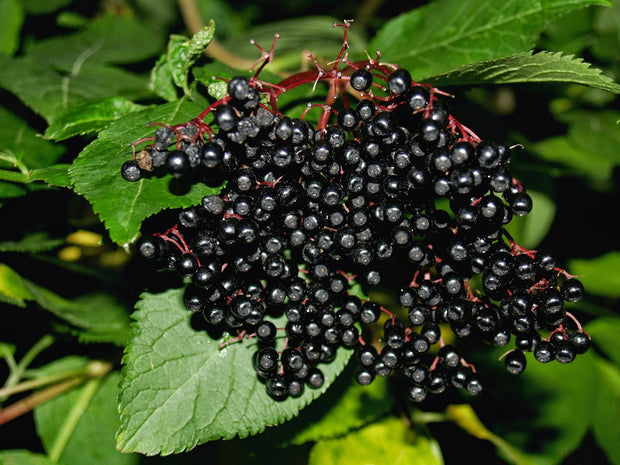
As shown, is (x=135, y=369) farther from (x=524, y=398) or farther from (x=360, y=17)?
(x=360, y=17)

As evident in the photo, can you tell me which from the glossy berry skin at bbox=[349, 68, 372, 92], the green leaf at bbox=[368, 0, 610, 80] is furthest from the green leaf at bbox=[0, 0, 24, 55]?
the glossy berry skin at bbox=[349, 68, 372, 92]

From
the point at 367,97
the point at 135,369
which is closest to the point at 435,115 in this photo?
the point at 367,97

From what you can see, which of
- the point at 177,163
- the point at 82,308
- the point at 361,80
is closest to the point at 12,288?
the point at 82,308

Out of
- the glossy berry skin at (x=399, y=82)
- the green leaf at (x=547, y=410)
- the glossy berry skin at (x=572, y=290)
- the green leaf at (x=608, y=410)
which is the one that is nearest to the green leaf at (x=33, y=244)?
the glossy berry skin at (x=399, y=82)

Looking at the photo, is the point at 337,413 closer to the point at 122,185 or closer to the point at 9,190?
the point at 122,185

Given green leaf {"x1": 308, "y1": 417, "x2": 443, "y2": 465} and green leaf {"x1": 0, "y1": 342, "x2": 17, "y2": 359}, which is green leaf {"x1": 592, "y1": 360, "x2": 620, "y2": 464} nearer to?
green leaf {"x1": 308, "y1": 417, "x2": 443, "y2": 465}

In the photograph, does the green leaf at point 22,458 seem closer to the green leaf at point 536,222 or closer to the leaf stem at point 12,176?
the leaf stem at point 12,176

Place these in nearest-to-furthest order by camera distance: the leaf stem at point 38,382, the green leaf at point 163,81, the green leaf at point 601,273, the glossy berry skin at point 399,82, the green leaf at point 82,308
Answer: the glossy berry skin at point 399,82, the green leaf at point 163,81, the green leaf at point 82,308, the leaf stem at point 38,382, the green leaf at point 601,273
